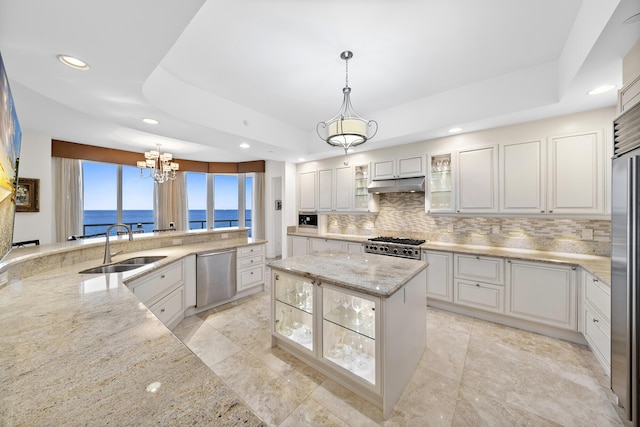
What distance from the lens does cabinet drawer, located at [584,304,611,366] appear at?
73.2 inches

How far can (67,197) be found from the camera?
461 cm

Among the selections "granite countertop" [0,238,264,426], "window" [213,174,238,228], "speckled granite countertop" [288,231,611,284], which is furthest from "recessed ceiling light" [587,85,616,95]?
"window" [213,174,238,228]

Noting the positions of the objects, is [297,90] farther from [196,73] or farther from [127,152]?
[127,152]

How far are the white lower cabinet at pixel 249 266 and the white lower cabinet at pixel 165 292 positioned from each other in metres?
0.85

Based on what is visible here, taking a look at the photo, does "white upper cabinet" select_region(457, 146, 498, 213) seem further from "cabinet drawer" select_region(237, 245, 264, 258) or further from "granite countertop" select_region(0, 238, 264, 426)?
"granite countertop" select_region(0, 238, 264, 426)

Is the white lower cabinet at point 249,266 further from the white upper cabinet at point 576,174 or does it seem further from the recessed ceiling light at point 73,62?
the white upper cabinet at point 576,174

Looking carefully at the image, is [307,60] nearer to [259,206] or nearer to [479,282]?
[479,282]

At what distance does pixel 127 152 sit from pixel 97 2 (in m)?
5.15

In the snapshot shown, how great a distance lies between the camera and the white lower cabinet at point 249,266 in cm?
368

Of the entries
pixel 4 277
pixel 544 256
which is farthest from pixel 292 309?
pixel 544 256

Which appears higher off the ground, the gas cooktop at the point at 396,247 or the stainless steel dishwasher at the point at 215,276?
the gas cooktop at the point at 396,247

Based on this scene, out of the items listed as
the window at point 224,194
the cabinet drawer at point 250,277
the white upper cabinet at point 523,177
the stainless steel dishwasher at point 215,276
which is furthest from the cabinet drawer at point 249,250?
the white upper cabinet at point 523,177

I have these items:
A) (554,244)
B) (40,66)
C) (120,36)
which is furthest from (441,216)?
(40,66)

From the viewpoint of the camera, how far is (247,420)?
0.55 m
